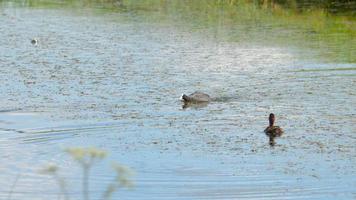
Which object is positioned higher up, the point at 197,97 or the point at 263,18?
the point at 263,18

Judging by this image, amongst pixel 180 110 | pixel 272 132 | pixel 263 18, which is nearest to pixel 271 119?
pixel 272 132

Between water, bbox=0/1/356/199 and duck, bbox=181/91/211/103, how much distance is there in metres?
0.17

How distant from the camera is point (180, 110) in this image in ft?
43.5

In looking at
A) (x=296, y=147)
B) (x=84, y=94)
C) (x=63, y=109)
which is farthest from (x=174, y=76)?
(x=296, y=147)

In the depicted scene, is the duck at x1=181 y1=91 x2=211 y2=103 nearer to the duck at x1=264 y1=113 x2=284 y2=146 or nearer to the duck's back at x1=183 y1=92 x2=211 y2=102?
the duck's back at x1=183 y1=92 x2=211 y2=102

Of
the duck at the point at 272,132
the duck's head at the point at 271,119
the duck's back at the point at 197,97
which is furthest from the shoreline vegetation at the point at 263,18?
the duck at the point at 272,132

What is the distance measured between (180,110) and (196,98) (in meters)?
0.36

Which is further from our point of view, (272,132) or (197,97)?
(197,97)

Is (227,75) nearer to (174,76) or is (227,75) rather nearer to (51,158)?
(174,76)

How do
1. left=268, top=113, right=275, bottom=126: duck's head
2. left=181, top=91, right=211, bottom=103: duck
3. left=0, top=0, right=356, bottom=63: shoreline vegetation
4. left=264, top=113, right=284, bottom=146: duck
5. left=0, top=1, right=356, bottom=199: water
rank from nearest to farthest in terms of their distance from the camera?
left=0, top=1, right=356, bottom=199: water → left=264, top=113, right=284, bottom=146: duck → left=268, top=113, right=275, bottom=126: duck's head → left=181, top=91, right=211, bottom=103: duck → left=0, top=0, right=356, bottom=63: shoreline vegetation

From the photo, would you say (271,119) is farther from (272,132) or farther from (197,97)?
(197,97)

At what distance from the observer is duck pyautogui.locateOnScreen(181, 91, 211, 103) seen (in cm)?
1338

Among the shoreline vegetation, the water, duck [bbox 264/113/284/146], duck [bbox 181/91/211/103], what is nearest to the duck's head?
duck [bbox 264/113/284/146]

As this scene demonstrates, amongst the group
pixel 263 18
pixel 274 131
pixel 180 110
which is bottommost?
pixel 180 110
